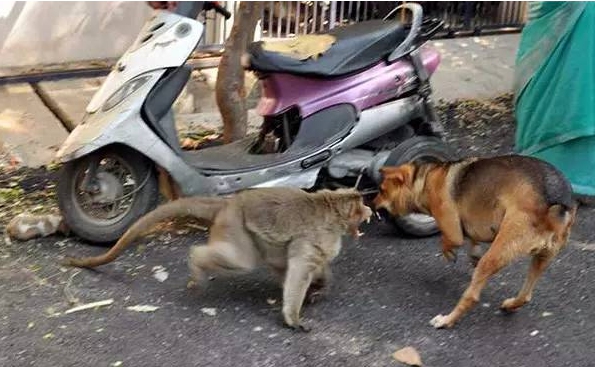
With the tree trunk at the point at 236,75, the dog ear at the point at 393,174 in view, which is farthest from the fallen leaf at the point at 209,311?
the tree trunk at the point at 236,75

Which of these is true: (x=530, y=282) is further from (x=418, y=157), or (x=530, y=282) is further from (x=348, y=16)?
(x=348, y=16)

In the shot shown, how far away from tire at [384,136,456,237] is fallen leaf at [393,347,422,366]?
120cm

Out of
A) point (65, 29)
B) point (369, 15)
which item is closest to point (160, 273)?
point (65, 29)

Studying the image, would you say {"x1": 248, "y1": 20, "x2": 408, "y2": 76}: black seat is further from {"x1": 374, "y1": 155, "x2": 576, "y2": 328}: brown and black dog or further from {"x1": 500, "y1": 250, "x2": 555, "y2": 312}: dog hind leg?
{"x1": 500, "y1": 250, "x2": 555, "y2": 312}: dog hind leg

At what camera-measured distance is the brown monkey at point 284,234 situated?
4.64m

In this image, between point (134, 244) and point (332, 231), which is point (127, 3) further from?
point (332, 231)

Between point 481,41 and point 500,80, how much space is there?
1.11 metres

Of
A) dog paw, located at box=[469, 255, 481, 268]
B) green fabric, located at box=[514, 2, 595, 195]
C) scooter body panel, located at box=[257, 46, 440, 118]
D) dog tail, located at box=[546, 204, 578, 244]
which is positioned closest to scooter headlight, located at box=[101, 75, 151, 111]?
scooter body panel, located at box=[257, 46, 440, 118]

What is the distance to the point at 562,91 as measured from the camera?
6461 millimetres

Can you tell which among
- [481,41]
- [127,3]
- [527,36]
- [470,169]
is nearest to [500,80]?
[481,41]

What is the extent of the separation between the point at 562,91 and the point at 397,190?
1.95m

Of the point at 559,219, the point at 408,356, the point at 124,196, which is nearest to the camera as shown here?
the point at 408,356

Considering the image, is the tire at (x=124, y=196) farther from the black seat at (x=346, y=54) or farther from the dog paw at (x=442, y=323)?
the dog paw at (x=442, y=323)

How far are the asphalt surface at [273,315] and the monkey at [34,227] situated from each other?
0.15ft
